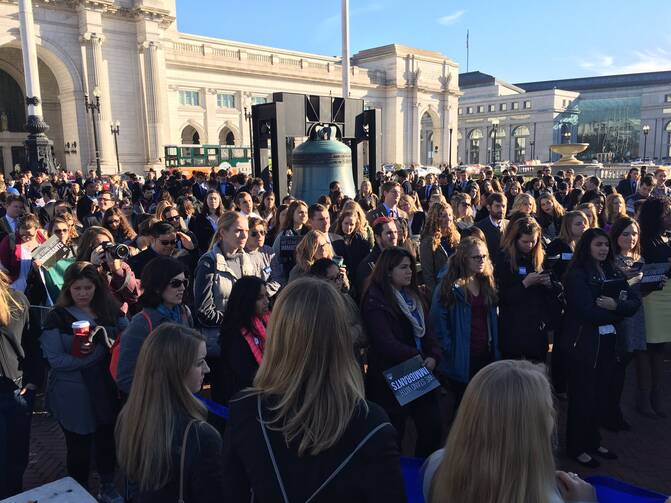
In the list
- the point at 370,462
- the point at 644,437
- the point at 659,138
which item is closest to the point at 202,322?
the point at 370,462

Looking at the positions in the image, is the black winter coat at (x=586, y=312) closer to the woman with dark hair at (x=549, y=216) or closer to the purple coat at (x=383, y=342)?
the purple coat at (x=383, y=342)

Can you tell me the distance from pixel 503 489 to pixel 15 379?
347cm

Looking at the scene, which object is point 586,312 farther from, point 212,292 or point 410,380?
point 212,292

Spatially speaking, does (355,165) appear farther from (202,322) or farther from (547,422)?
(547,422)

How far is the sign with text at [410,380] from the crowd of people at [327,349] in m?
0.08

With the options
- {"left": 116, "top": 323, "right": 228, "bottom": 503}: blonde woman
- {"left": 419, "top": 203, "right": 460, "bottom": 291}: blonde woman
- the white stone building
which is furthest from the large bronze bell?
the white stone building

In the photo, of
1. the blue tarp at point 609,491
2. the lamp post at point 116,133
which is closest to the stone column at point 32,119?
the lamp post at point 116,133

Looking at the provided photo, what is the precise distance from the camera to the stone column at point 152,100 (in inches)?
1714

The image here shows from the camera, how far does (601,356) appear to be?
177 inches

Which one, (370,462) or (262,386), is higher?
(262,386)

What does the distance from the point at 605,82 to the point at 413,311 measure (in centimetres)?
12993

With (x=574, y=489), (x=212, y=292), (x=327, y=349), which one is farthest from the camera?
(x=212, y=292)

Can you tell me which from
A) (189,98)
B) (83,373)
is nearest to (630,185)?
(83,373)

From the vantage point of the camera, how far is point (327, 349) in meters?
→ 1.89
